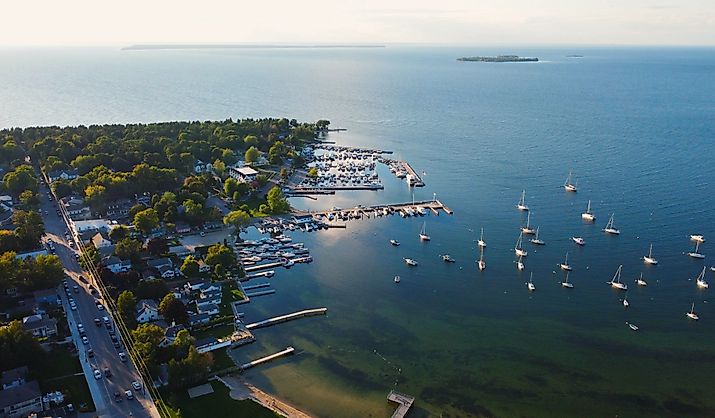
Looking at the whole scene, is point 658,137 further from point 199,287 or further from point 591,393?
point 199,287

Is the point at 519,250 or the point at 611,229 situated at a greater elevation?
the point at 611,229

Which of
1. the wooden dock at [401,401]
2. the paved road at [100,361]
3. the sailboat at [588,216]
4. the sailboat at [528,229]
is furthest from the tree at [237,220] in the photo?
the sailboat at [588,216]

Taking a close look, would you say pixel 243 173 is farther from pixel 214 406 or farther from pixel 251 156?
pixel 214 406

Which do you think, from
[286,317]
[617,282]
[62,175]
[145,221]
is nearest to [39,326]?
[286,317]

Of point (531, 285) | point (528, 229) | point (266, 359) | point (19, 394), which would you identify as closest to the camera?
point (19, 394)

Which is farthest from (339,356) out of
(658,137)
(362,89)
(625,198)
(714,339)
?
(362,89)

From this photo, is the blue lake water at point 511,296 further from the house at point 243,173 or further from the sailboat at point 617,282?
the house at point 243,173
